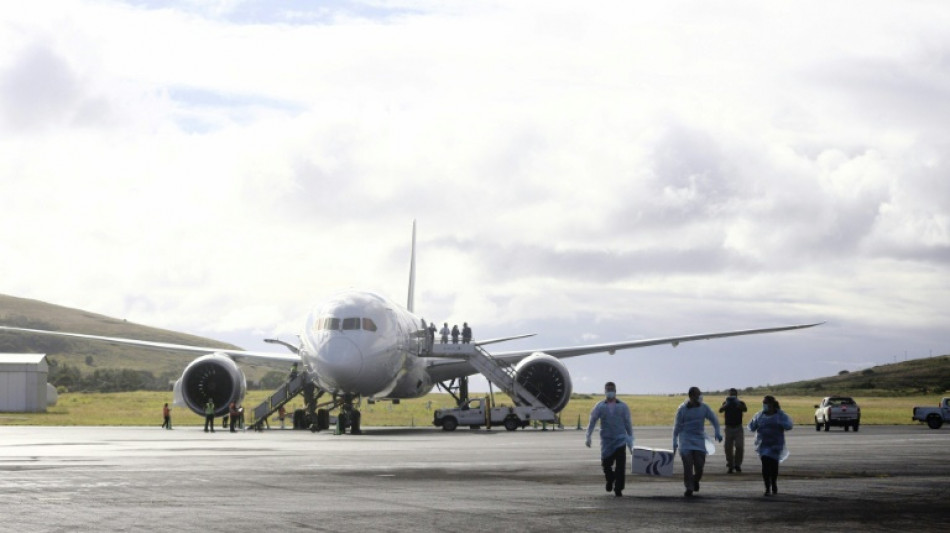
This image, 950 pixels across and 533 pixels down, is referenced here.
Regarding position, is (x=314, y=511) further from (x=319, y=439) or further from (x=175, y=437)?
(x=175, y=437)

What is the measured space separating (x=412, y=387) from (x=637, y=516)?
116 ft

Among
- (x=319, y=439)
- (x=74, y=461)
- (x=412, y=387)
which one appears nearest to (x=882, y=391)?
(x=412, y=387)

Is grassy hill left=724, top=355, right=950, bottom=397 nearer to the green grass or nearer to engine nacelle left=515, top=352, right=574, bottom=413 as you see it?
the green grass

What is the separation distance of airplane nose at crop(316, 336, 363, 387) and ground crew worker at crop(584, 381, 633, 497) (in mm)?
24499

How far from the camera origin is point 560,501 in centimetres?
1823

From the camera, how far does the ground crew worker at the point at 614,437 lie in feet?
64.8

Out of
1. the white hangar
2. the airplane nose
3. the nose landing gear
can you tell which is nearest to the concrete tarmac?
the airplane nose

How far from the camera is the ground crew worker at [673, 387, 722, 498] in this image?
20.2 metres

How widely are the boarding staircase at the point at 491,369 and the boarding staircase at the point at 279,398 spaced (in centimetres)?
531

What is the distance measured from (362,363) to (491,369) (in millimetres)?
7558

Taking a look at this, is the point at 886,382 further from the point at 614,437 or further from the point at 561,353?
the point at 614,437

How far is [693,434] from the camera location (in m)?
20.5

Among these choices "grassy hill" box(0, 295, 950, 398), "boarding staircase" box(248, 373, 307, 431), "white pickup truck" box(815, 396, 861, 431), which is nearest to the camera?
"boarding staircase" box(248, 373, 307, 431)

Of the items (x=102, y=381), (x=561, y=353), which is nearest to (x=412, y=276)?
(x=561, y=353)
